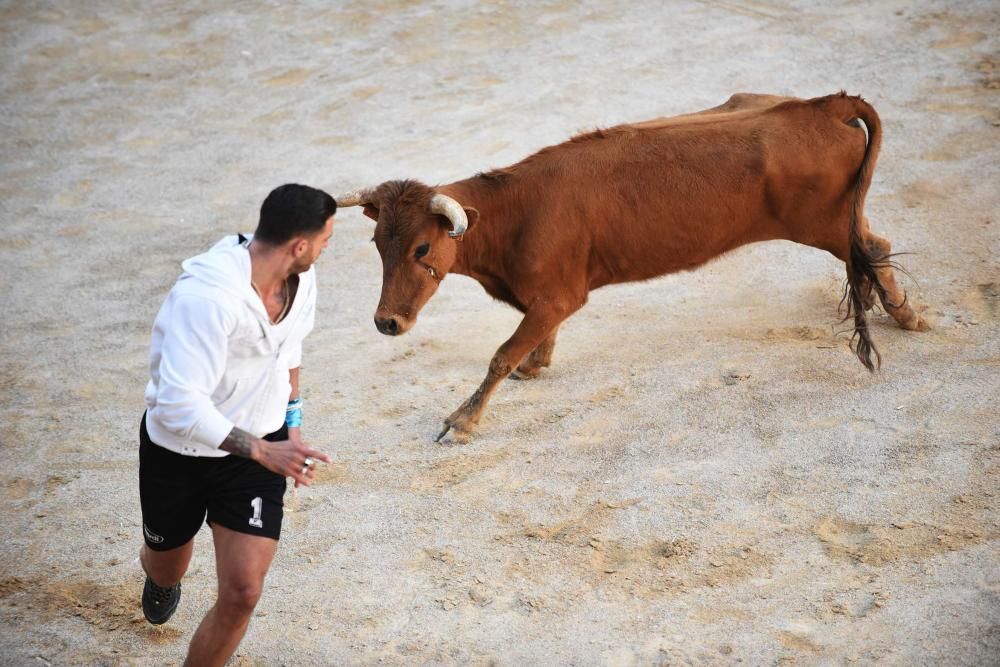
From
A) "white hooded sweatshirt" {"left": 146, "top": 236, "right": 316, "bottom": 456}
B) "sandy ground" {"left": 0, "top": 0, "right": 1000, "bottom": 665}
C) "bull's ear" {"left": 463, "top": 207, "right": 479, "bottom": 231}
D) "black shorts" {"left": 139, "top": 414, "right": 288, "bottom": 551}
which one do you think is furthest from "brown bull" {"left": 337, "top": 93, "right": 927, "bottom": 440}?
"black shorts" {"left": 139, "top": 414, "right": 288, "bottom": 551}

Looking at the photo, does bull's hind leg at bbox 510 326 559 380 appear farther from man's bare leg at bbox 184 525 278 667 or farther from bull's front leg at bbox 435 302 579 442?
man's bare leg at bbox 184 525 278 667

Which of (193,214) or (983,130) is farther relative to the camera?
(193,214)

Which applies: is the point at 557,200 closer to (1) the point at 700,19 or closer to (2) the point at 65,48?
(1) the point at 700,19

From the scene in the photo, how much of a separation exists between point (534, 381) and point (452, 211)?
1587 mm

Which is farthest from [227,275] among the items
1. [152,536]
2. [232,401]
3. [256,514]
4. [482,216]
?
[482,216]

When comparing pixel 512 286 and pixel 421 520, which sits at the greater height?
pixel 512 286

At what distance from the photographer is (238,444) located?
340 cm

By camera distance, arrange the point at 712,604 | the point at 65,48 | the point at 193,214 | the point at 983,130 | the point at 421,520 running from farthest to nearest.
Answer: the point at 65,48
the point at 193,214
the point at 983,130
the point at 421,520
the point at 712,604

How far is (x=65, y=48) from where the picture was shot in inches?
515

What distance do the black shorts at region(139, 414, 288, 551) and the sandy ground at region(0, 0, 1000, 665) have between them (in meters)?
1.06

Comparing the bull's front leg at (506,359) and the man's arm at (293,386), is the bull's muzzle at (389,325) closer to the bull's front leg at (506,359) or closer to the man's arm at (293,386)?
the bull's front leg at (506,359)

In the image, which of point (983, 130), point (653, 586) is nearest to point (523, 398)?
point (653, 586)

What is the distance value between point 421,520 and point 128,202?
242 inches

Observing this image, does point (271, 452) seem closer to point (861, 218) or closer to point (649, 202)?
point (649, 202)
